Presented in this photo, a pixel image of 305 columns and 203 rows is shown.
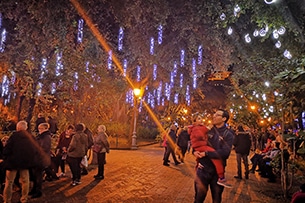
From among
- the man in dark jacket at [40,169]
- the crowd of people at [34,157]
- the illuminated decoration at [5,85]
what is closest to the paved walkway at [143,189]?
the man in dark jacket at [40,169]

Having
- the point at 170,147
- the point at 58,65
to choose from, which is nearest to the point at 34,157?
the point at 58,65

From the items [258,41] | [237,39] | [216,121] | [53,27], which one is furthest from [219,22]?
[216,121]

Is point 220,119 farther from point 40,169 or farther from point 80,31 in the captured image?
point 80,31

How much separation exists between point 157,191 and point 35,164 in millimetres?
3234

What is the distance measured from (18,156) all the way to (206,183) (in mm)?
3736

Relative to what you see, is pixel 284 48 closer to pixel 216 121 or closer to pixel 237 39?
pixel 237 39

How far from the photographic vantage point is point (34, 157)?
20.5 ft

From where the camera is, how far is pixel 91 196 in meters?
7.14

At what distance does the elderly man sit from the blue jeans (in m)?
3.51

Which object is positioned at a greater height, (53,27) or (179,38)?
(179,38)

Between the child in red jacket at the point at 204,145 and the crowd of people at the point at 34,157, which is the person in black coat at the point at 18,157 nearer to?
the crowd of people at the point at 34,157

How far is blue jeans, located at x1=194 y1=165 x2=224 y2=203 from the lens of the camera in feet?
14.8

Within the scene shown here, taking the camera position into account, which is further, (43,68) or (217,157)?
(43,68)

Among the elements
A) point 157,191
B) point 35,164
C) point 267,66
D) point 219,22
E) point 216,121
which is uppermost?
point 219,22
